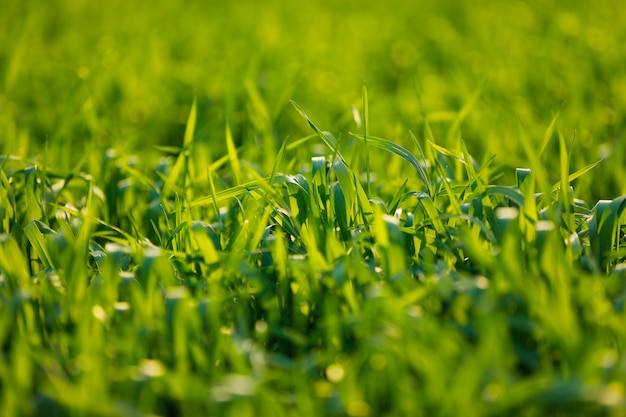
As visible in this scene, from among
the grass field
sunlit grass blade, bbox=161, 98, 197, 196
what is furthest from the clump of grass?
sunlit grass blade, bbox=161, 98, 197, 196

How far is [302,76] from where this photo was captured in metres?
3.52

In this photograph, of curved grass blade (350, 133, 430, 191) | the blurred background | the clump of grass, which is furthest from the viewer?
the blurred background

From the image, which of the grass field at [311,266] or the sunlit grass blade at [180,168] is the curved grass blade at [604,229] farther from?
the sunlit grass blade at [180,168]

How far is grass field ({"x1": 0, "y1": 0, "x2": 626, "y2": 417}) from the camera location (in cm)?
133

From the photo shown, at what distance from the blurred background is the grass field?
25 millimetres

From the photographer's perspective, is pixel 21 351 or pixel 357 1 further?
pixel 357 1

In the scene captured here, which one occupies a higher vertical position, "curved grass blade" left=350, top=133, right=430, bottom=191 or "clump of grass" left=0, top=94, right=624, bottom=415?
"curved grass blade" left=350, top=133, right=430, bottom=191

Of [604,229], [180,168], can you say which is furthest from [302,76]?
[604,229]

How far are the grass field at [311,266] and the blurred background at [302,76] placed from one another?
0.03m

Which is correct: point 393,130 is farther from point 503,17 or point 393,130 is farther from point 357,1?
point 357,1

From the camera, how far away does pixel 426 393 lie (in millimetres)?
1304

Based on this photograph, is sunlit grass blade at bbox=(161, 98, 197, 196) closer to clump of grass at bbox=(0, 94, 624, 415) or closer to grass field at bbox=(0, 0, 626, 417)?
grass field at bbox=(0, 0, 626, 417)

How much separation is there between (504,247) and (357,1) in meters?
4.72

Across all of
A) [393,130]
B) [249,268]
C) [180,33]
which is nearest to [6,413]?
[249,268]
